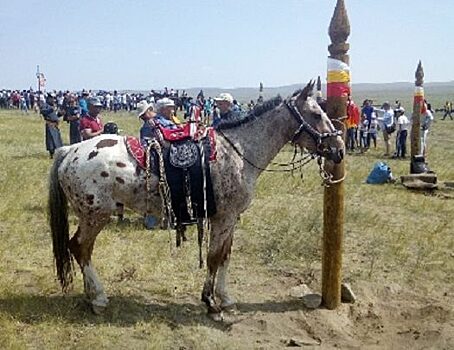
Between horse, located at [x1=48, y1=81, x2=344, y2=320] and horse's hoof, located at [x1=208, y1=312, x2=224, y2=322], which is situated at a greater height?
horse, located at [x1=48, y1=81, x2=344, y2=320]

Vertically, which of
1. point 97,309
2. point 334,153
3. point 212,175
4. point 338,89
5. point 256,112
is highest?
point 338,89

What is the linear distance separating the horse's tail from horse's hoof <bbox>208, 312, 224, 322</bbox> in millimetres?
1656

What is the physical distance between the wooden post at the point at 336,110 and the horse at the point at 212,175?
228mm

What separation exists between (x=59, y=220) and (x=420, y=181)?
10393mm

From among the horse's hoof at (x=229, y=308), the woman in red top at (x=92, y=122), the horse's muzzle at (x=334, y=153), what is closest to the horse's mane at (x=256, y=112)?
the horse's muzzle at (x=334, y=153)

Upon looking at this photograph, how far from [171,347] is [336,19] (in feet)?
13.0

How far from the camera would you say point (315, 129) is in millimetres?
5906

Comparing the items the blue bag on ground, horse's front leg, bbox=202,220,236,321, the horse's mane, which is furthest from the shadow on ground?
the blue bag on ground

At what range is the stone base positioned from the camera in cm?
1356

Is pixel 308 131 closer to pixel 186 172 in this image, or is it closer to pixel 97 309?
pixel 186 172

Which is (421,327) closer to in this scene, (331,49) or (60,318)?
(331,49)

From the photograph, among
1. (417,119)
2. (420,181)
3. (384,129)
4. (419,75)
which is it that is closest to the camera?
(420,181)

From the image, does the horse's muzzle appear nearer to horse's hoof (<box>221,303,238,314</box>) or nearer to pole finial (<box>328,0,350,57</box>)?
pole finial (<box>328,0,350,57</box>)

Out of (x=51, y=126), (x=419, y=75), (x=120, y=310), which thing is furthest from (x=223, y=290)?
(x=419, y=75)
